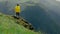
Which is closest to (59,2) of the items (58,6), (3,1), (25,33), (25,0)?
(58,6)

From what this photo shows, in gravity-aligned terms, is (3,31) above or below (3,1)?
above

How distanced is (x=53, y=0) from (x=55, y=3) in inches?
164

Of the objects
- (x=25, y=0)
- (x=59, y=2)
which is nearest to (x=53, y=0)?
(x=59, y=2)

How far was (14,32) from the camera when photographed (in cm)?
917

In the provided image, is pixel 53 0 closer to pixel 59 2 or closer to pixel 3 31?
pixel 59 2

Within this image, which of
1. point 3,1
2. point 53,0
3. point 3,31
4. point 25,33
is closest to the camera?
point 3,31

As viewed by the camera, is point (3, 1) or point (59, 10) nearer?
point (3, 1)

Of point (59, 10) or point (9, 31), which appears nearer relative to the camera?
point (9, 31)

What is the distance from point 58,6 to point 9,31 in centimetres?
4873

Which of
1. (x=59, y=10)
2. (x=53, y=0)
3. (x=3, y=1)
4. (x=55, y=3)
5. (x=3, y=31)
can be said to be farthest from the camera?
(x=55, y=3)

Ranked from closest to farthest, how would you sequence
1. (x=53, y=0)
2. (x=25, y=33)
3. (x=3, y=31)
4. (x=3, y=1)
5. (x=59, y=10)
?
(x=3, y=31) < (x=25, y=33) < (x=3, y=1) < (x=59, y=10) < (x=53, y=0)

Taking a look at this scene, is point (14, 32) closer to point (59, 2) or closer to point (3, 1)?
point (3, 1)

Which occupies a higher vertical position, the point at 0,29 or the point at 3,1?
the point at 0,29

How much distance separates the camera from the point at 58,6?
57.3 metres
